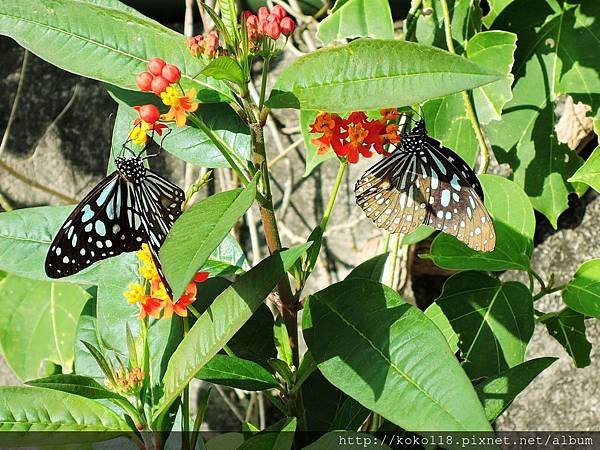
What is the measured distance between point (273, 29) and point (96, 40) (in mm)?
250

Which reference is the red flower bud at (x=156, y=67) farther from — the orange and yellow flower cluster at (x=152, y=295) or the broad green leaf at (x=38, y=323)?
the broad green leaf at (x=38, y=323)

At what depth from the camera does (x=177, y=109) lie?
858 millimetres

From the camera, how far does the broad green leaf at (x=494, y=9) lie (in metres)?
1.48

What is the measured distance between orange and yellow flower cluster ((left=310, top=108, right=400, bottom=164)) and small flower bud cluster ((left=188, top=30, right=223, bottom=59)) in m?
0.17

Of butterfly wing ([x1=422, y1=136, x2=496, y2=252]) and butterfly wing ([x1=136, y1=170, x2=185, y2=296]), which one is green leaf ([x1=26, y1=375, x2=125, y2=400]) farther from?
butterfly wing ([x1=422, y1=136, x2=496, y2=252])

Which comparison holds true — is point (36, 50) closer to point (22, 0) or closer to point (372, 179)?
point (22, 0)

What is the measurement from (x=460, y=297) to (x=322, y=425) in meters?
0.33

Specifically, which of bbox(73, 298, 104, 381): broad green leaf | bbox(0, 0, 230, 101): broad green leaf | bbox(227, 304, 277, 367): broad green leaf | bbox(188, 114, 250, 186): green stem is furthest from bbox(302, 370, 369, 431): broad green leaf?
bbox(0, 0, 230, 101): broad green leaf

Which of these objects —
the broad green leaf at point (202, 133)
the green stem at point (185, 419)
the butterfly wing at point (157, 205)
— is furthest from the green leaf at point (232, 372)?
the broad green leaf at point (202, 133)

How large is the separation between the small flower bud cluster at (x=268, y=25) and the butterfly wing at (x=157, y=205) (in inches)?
10.4

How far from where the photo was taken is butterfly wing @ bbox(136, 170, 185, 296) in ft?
3.43

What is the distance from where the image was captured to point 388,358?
3.00 ft

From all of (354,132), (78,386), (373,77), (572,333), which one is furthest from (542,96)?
(78,386)

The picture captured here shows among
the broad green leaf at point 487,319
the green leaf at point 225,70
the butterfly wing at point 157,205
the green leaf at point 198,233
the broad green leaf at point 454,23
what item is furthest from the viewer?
the broad green leaf at point 454,23
